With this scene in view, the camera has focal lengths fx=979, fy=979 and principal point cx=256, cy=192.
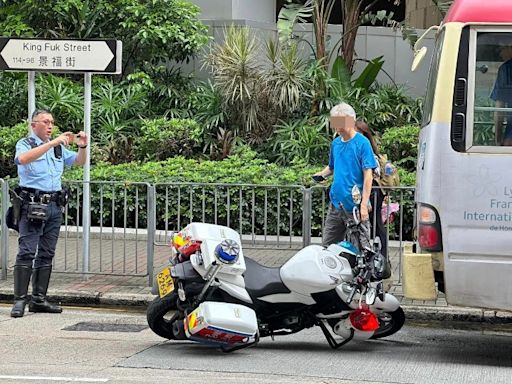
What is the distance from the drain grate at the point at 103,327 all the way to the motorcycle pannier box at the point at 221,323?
5.05 ft

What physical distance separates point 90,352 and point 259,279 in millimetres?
1410

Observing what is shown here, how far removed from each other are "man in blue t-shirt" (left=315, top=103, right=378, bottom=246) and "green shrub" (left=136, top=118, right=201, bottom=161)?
715 centimetres

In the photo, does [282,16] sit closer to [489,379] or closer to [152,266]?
[152,266]

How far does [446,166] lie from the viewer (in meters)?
7.03

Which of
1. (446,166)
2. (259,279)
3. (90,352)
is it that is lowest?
(90,352)

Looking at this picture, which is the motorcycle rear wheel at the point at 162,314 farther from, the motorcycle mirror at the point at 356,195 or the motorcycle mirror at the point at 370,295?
the motorcycle mirror at the point at 356,195

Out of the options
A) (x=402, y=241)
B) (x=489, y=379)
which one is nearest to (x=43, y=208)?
(x=402, y=241)

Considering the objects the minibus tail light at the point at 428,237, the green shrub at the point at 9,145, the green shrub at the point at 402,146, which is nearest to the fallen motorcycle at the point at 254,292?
the minibus tail light at the point at 428,237

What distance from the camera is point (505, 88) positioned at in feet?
22.9

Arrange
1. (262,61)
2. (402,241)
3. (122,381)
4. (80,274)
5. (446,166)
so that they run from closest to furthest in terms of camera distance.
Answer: (122,381), (446,166), (402,241), (80,274), (262,61)

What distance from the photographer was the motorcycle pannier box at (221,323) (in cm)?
703

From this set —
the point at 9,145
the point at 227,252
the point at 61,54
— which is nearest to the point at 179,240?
the point at 227,252

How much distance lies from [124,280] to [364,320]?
3.93m

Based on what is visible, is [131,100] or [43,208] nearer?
[43,208]
